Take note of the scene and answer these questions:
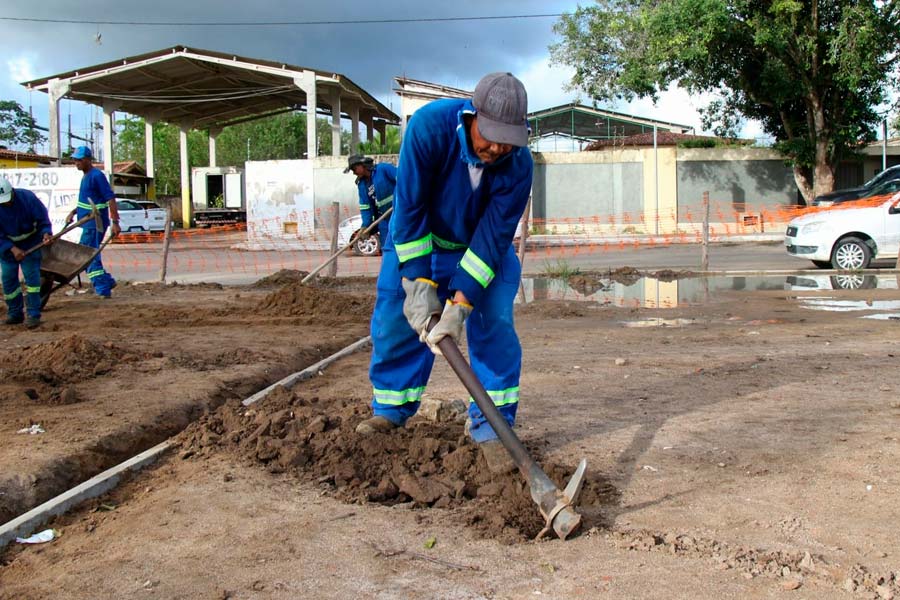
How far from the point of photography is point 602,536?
310cm

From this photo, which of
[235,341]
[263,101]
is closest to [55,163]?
[263,101]

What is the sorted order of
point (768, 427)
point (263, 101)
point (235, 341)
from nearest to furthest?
1. point (768, 427)
2. point (235, 341)
3. point (263, 101)

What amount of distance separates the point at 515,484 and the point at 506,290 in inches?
38.9

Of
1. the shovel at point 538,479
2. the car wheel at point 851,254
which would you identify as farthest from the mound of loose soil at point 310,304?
the car wheel at point 851,254

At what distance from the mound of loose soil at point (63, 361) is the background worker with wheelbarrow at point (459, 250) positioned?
276 centimetres

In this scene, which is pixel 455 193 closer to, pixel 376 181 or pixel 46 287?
pixel 376 181

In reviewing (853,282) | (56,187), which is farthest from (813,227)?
(56,187)

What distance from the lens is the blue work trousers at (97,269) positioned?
11398 mm

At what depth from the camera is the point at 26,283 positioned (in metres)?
8.87

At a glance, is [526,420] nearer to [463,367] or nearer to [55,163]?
[463,367]

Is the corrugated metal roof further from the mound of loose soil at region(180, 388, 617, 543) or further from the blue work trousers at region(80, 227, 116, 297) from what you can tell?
the mound of loose soil at region(180, 388, 617, 543)

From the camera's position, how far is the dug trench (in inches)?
164

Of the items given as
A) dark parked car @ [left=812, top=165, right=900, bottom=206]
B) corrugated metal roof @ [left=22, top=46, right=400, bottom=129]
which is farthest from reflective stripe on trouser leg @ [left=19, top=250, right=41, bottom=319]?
corrugated metal roof @ [left=22, top=46, right=400, bottom=129]

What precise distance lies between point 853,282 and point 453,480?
11.7 meters
